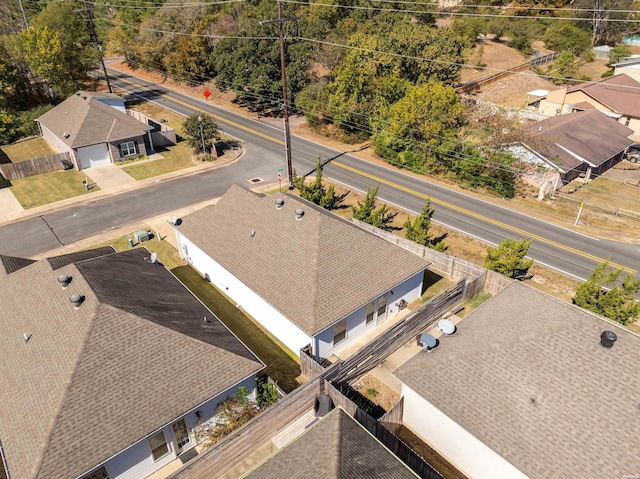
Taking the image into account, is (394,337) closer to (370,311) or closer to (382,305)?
(370,311)

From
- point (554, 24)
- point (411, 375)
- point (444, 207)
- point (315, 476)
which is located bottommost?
point (444, 207)

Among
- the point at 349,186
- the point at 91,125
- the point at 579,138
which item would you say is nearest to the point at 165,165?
the point at 91,125

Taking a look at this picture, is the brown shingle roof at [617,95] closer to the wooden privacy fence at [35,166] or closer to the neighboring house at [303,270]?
the neighboring house at [303,270]

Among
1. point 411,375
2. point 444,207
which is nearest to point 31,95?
point 444,207

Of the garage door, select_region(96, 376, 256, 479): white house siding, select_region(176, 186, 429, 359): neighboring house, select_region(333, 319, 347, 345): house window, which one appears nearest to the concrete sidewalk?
the garage door

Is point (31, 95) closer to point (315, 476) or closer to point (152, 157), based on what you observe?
point (152, 157)

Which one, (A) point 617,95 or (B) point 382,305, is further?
(A) point 617,95
